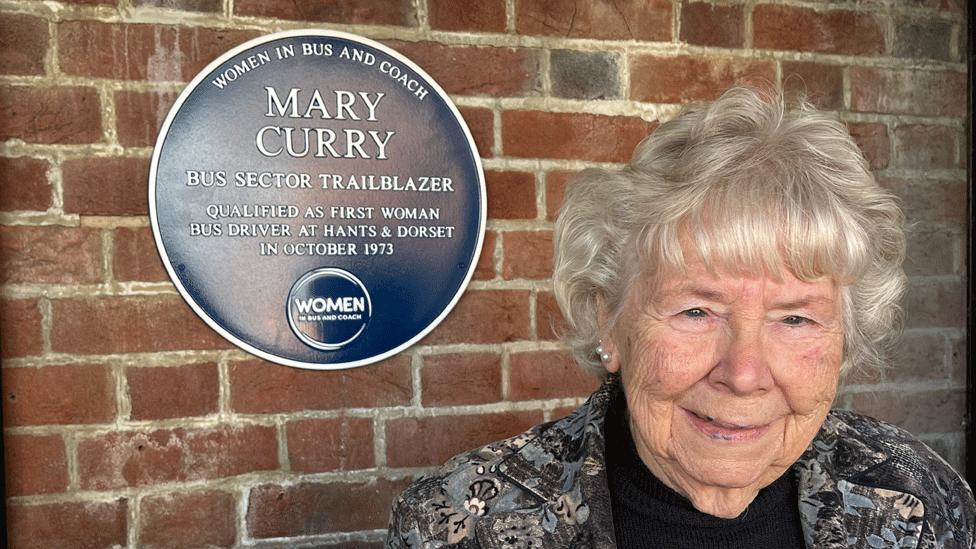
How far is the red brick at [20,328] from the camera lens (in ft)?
5.32

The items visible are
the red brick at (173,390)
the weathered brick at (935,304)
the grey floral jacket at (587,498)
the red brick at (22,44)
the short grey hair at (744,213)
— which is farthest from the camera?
the weathered brick at (935,304)

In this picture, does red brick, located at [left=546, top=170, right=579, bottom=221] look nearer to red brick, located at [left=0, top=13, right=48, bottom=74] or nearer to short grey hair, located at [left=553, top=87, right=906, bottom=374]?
short grey hair, located at [left=553, top=87, right=906, bottom=374]

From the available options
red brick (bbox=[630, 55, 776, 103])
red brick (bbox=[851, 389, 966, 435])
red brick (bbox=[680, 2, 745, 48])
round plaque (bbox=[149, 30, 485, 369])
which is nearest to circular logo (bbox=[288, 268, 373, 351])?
round plaque (bbox=[149, 30, 485, 369])

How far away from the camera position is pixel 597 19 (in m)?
2.00

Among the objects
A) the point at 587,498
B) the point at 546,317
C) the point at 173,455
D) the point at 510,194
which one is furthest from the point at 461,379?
the point at 173,455

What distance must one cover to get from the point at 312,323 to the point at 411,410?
329mm

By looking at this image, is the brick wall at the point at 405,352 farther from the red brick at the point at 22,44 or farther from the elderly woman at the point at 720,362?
the elderly woman at the point at 720,362

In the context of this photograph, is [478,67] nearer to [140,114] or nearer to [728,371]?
[140,114]

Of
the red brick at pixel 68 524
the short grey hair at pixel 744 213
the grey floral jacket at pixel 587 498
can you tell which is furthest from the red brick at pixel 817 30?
the red brick at pixel 68 524

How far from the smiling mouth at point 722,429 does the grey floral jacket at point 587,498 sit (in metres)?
0.20

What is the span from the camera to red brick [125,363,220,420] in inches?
67.2

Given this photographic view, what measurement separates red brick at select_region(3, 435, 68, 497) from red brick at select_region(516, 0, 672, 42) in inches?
57.3

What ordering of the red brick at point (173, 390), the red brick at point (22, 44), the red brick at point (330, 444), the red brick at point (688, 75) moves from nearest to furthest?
1. the red brick at point (22, 44)
2. the red brick at point (173, 390)
3. the red brick at point (330, 444)
4. the red brick at point (688, 75)

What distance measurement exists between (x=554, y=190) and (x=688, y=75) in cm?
50
